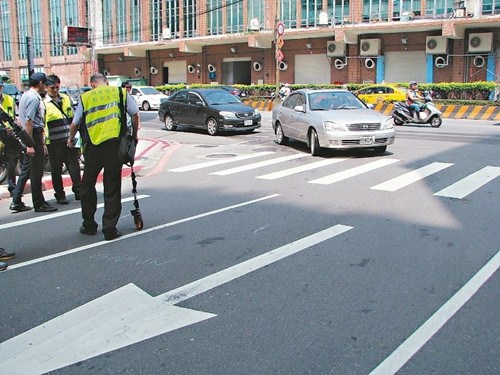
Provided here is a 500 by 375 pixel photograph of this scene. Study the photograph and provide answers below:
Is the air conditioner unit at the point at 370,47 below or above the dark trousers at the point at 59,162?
above

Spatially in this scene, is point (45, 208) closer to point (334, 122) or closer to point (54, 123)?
point (54, 123)

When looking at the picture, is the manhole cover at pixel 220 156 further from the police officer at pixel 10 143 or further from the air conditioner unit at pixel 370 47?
the air conditioner unit at pixel 370 47

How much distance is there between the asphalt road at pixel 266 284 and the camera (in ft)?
12.1

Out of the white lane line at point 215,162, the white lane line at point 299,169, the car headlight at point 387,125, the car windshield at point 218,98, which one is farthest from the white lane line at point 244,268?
the car windshield at point 218,98

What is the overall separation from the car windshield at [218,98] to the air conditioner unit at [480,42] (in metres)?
19.7

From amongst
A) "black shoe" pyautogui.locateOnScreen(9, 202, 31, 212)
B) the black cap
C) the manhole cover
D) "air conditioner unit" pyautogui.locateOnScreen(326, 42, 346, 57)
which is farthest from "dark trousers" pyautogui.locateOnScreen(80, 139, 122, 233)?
"air conditioner unit" pyautogui.locateOnScreen(326, 42, 346, 57)

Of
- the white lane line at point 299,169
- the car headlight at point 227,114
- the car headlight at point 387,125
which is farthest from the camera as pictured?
the car headlight at point 227,114

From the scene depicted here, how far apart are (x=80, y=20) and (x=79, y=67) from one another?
4511 millimetres

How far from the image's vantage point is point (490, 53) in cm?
3303

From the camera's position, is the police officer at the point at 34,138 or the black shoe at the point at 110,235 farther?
the police officer at the point at 34,138

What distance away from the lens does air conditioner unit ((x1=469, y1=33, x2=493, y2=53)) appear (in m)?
32.8

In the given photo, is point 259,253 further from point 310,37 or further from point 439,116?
point 310,37

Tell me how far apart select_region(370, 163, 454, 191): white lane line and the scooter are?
9357mm

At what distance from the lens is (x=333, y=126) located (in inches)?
499
